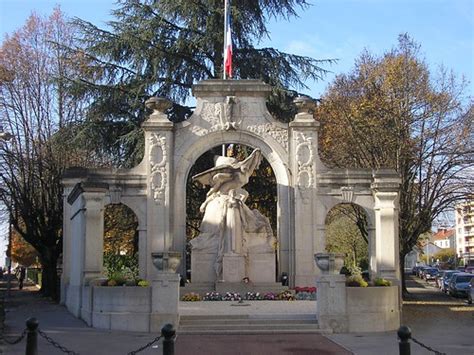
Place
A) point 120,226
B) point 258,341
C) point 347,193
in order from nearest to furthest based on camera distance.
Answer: point 258,341, point 347,193, point 120,226

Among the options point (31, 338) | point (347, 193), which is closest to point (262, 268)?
point (347, 193)

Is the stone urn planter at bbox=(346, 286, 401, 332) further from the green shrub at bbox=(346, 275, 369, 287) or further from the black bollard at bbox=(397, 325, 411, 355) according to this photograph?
the black bollard at bbox=(397, 325, 411, 355)

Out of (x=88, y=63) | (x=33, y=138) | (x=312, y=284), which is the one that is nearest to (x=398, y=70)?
(x=312, y=284)

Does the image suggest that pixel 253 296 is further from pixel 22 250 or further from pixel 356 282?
pixel 22 250

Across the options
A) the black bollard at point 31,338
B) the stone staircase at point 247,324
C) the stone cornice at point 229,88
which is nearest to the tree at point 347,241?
the stone cornice at point 229,88

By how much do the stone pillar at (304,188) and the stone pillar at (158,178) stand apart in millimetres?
4850

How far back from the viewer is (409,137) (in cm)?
3334

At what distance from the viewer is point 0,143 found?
3484 cm

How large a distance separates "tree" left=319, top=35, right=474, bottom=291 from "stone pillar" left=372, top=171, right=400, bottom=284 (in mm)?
7235

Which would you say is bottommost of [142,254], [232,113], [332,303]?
[332,303]

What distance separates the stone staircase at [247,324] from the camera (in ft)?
59.9

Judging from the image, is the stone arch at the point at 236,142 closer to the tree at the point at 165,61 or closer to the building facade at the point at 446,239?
the tree at the point at 165,61

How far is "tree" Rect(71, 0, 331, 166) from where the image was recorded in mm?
34062

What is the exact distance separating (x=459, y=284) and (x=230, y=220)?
18.7 metres
